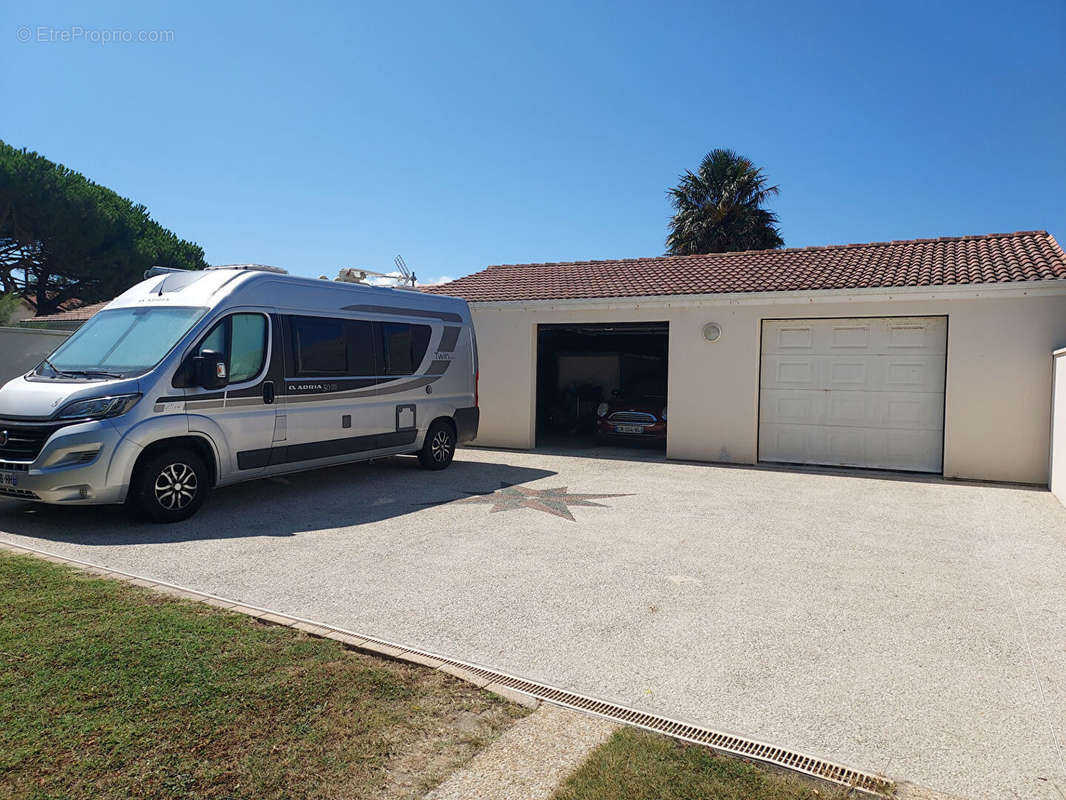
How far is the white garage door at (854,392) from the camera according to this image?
11.0 meters

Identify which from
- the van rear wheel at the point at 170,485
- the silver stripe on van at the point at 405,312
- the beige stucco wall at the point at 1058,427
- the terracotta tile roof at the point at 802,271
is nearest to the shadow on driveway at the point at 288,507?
the van rear wheel at the point at 170,485

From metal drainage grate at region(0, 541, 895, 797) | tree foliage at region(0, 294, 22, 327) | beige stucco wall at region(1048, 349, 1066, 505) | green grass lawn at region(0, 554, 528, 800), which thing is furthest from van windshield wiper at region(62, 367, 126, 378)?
tree foliage at region(0, 294, 22, 327)

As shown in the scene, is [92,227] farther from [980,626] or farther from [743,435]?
[980,626]

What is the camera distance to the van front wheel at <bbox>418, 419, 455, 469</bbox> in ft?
34.9

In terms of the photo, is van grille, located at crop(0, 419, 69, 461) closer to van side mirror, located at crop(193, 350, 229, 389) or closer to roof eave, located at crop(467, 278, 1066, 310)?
van side mirror, located at crop(193, 350, 229, 389)

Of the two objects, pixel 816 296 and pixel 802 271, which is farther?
pixel 802 271

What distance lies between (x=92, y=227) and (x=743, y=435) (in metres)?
26.1

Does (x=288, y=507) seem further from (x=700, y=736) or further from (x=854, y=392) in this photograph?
(x=854, y=392)

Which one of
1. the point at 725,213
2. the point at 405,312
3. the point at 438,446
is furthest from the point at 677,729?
the point at 725,213

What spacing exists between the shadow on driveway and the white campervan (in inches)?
13.1

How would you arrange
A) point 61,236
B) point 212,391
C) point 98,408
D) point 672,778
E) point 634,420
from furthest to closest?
1. point 61,236
2. point 634,420
3. point 212,391
4. point 98,408
5. point 672,778

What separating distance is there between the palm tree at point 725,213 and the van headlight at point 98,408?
22.4 meters

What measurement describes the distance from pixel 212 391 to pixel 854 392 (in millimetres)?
9311

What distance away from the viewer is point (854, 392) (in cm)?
1145
